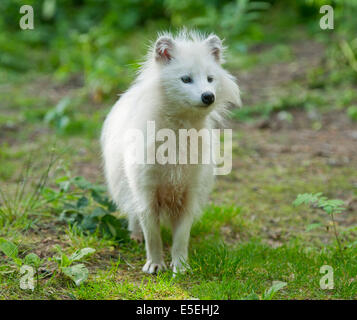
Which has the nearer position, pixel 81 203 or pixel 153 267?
pixel 153 267

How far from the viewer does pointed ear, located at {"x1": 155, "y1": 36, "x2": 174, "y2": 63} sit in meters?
3.93

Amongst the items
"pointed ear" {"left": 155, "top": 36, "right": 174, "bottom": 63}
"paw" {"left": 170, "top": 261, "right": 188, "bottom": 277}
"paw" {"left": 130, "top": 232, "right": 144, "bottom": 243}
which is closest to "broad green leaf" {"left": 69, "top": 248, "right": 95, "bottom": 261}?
"paw" {"left": 170, "top": 261, "right": 188, "bottom": 277}

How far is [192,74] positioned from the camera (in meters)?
3.84

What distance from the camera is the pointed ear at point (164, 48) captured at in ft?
12.9

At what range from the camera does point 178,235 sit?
412cm

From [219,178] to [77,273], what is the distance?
→ 9.33 feet

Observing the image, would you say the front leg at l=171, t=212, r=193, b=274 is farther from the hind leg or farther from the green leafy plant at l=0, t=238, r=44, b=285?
the green leafy plant at l=0, t=238, r=44, b=285

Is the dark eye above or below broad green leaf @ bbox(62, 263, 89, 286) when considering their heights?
above

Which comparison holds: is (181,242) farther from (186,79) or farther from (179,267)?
(186,79)

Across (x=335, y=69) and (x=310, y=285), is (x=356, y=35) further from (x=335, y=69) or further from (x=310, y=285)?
(x=310, y=285)

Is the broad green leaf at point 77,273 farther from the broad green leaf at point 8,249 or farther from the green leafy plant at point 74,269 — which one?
the broad green leaf at point 8,249

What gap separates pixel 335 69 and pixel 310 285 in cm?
601

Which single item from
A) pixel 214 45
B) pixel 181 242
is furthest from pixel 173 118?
pixel 181 242
